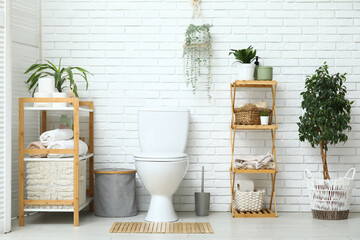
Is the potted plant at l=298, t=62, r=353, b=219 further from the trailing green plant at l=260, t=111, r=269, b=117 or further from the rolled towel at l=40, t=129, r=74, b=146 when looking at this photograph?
the rolled towel at l=40, t=129, r=74, b=146

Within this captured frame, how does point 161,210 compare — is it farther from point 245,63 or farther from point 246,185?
point 245,63

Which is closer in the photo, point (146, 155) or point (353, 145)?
point (146, 155)

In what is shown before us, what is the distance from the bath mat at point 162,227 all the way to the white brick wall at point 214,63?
0.57 metres

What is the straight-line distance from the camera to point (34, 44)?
4.00 metres

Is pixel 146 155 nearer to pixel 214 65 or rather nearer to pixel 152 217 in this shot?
pixel 152 217

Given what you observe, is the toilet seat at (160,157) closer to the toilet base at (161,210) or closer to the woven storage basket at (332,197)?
the toilet base at (161,210)

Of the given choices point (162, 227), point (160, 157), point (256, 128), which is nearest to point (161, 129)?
point (160, 157)

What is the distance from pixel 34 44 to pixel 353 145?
2798mm

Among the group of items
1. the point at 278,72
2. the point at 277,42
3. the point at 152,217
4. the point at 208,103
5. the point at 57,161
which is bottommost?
the point at 152,217

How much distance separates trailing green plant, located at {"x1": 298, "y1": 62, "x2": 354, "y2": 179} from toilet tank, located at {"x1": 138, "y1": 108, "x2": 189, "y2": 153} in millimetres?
978

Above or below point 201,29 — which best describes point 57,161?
below

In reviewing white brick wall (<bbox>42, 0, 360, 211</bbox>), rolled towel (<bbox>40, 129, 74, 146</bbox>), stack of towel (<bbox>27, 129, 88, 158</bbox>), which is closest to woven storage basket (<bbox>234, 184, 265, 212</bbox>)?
white brick wall (<bbox>42, 0, 360, 211</bbox>)

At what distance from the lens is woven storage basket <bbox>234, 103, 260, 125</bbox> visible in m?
3.80

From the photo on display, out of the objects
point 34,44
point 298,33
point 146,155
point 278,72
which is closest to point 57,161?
point 146,155
